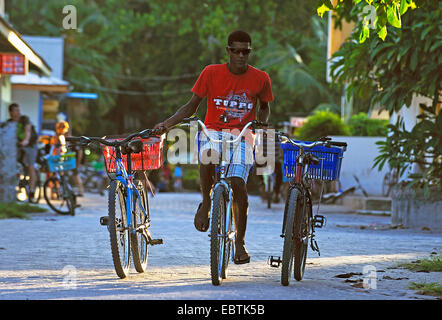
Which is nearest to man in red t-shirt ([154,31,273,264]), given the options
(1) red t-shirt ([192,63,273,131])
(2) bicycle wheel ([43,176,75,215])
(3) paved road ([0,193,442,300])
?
(1) red t-shirt ([192,63,273,131])

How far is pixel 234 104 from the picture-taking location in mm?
7703

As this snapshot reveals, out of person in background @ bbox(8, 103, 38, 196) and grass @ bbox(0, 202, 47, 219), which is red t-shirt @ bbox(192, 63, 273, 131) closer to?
grass @ bbox(0, 202, 47, 219)

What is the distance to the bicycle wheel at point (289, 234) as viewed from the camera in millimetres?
7098

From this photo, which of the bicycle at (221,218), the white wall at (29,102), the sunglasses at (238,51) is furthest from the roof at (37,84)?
the bicycle at (221,218)

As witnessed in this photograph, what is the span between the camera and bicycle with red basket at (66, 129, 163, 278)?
7371 mm

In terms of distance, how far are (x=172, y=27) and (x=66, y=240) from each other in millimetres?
39507

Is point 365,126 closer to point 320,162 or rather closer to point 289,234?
point 320,162

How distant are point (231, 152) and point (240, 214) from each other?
55cm

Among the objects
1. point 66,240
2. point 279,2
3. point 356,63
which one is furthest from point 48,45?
point 66,240

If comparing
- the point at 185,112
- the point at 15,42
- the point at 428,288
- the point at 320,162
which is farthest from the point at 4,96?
the point at 428,288

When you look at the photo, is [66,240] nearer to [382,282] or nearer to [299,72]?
[382,282]

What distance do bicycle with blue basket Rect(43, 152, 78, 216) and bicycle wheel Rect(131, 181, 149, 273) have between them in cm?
840

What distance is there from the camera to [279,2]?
135 ft

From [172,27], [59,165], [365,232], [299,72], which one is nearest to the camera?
[365,232]
